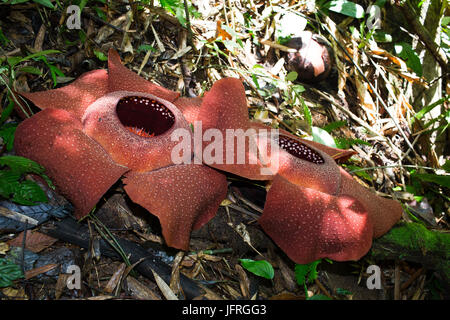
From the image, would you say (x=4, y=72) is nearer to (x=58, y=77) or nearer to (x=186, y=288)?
(x=58, y=77)

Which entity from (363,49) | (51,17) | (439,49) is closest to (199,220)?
(51,17)

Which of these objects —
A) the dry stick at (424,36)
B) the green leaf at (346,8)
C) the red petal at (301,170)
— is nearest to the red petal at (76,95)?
the red petal at (301,170)

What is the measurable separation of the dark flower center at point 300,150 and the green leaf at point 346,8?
8.21 ft

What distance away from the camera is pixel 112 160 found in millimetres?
1873

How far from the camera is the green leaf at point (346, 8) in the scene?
160 inches

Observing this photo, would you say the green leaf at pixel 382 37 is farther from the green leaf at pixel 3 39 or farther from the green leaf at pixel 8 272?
the green leaf at pixel 8 272

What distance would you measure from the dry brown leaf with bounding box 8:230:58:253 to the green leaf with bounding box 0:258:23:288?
0.13 metres

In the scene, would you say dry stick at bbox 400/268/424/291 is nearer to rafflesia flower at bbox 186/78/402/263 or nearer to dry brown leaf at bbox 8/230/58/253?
rafflesia flower at bbox 186/78/402/263

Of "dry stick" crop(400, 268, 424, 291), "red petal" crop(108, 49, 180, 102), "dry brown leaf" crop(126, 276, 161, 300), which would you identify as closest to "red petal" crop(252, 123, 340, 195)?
"red petal" crop(108, 49, 180, 102)

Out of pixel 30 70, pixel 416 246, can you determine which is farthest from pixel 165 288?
pixel 30 70

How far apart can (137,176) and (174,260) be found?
55cm

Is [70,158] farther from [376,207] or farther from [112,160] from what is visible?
[376,207]

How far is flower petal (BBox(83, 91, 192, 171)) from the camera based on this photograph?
6.26 feet

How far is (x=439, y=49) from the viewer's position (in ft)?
13.7
